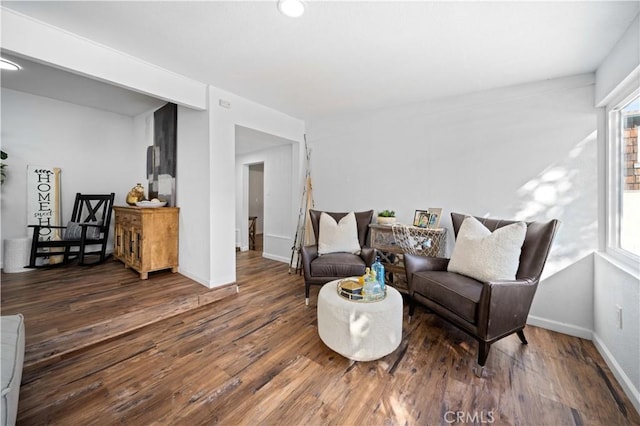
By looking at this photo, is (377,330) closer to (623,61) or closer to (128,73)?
(623,61)

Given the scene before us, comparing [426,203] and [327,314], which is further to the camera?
[426,203]

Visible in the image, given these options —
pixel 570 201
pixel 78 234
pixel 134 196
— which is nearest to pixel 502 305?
pixel 570 201

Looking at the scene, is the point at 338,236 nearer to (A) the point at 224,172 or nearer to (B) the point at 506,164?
(A) the point at 224,172

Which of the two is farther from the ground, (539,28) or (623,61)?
(539,28)

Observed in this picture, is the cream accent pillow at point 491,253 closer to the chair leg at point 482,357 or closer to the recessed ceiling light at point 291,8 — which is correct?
the chair leg at point 482,357

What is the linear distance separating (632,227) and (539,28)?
1.63 m

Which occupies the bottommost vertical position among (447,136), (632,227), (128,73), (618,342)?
(618,342)

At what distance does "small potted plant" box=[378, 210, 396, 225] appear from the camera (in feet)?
10.2

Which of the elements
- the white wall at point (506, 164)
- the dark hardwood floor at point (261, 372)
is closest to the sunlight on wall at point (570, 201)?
the white wall at point (506, 164)

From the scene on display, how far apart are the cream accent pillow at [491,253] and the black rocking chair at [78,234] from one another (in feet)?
15.4

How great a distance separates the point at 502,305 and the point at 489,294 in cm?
17

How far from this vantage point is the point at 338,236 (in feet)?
10.1

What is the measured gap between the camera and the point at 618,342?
5.66ft

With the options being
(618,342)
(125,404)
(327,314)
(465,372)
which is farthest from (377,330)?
(618,342)
